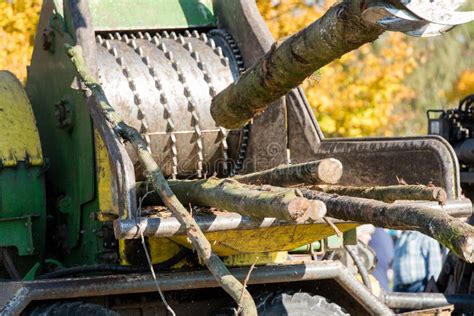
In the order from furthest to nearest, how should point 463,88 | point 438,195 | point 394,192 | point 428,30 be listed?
point 463,88
point 394,192
point 438,195
point 428,30

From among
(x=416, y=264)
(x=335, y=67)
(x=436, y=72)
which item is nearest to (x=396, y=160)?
(x=416, y=264)

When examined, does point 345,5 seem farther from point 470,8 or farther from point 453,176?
point 453,176

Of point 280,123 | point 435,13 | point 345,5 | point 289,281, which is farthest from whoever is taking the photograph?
point 280,123

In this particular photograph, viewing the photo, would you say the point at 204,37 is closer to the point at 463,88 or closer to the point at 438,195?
the point at 438,195

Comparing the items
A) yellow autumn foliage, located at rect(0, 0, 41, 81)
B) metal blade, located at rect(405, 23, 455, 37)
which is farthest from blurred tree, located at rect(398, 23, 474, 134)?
metal blade, located at rect(405, 23, 455, 37)

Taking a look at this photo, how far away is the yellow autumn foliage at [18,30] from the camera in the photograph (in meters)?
11.5

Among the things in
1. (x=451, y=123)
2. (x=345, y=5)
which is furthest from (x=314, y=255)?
(x=451, y=123)

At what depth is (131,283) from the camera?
20.4 feet

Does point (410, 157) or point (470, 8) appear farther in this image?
point (410, 157)

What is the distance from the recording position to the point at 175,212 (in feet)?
19.0

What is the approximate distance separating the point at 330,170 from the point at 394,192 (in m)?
0.38

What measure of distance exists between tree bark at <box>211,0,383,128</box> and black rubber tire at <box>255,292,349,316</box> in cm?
101

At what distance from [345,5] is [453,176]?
1.68 m

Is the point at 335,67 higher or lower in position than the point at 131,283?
higher
